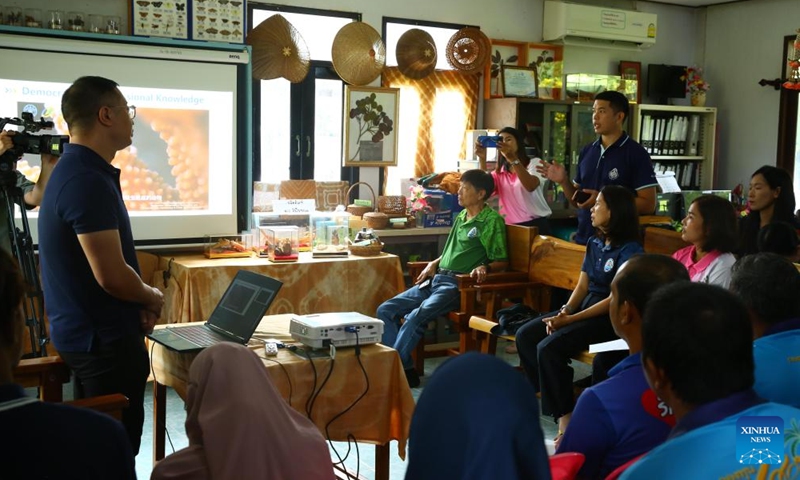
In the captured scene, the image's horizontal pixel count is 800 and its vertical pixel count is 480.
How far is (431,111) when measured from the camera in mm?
6652

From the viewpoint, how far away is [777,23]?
25.0 ft

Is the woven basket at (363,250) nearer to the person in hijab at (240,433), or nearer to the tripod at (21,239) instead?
the tripod at (21,239)

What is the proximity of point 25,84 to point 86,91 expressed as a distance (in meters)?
2.40

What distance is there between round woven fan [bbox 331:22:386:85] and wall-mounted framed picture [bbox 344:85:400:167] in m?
0.16

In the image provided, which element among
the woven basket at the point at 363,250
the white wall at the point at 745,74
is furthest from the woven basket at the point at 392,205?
the white wall at the point at 745,74

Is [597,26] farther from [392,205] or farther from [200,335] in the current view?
[200,335]

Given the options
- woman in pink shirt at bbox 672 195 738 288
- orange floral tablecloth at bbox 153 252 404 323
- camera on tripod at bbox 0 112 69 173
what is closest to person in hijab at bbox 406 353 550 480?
camera on tripod at bbox 0 112 69 173

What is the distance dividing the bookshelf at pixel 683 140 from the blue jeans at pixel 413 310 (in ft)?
10.9

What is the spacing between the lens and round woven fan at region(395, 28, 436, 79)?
6.30 metres

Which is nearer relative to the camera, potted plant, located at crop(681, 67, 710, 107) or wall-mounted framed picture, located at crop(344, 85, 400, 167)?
wall-mounted framed picture, located at crop(344, 85, 400, 167)

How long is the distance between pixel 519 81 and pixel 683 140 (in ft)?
6.72

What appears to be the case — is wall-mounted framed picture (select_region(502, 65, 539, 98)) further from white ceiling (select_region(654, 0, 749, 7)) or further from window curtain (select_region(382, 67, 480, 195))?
white ceiling (select_region(654, 0, 749, 7))

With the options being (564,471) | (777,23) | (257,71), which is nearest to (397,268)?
(257,71)

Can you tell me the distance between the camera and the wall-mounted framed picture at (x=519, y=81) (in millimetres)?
6770
